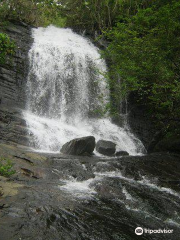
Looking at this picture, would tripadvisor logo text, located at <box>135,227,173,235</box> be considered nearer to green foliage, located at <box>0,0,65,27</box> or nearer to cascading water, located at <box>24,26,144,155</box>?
cascading water, located at <box>24,26,144,155</box>

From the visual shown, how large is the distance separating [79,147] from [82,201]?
19.0 ft

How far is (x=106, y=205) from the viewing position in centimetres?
551

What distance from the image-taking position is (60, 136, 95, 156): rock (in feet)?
36.2

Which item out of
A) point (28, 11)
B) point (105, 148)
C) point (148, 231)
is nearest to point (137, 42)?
point (105, 148)

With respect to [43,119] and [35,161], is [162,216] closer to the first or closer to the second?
[35,161]

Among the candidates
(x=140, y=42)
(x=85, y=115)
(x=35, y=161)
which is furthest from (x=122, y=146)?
(x=35, y=161)

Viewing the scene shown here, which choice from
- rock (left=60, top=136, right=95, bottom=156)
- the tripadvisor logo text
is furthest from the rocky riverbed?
rock (left=60, top=136, right=95, bottom=156)

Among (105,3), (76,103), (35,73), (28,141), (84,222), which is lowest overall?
(28,141)

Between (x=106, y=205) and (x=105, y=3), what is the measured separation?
2042 centimetres

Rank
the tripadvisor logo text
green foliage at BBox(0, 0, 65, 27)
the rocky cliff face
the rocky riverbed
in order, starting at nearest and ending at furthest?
1. the rocky riverbed
2. the tripadvisor logo text
3. the rocky cliff face
4. green foliage at BBox(0, 0, 65, 27)

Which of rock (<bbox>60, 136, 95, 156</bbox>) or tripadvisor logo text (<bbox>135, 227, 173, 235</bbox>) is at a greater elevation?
tripadvisor logo text (<bbox>135, 227, 173, 235</bbox>)

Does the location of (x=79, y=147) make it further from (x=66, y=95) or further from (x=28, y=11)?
(x=28, y=11)

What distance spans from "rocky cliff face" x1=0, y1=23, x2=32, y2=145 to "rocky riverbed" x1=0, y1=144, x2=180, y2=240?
3271 millimetres

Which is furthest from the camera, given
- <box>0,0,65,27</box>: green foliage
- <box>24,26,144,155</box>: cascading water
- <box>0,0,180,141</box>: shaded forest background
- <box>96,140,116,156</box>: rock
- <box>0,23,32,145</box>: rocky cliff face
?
<box>0,0,65,27</box>: green foliage
